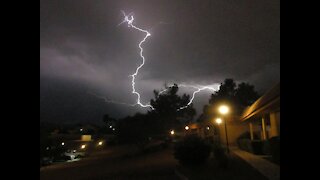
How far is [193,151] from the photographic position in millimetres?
15875

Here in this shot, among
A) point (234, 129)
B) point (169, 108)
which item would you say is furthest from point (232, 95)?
point (234, 129)

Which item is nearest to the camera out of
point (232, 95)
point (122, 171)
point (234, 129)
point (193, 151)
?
point (193, 151)

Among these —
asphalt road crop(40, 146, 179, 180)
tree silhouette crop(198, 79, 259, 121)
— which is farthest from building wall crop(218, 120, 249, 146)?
tree silhouette crop(198, 79, 259, 121)

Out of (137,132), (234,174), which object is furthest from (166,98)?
(234,174)

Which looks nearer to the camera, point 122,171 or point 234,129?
point 122,171

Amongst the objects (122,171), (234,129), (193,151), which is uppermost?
(234,129)

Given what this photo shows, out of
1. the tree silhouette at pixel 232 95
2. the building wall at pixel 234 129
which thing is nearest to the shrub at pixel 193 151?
the building wall at pixel 234 129

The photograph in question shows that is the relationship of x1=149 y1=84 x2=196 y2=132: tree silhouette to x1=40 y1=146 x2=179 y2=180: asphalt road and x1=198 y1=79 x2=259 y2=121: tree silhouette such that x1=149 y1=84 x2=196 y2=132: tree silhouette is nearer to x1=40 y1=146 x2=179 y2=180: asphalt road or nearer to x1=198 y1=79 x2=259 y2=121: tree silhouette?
x1=198 y1=79 x2=259 y2=121: tree silhouette

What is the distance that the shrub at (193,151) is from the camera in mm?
15836

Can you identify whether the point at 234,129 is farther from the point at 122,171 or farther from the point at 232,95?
the point at 232,95

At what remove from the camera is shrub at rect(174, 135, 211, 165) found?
52.0ft
